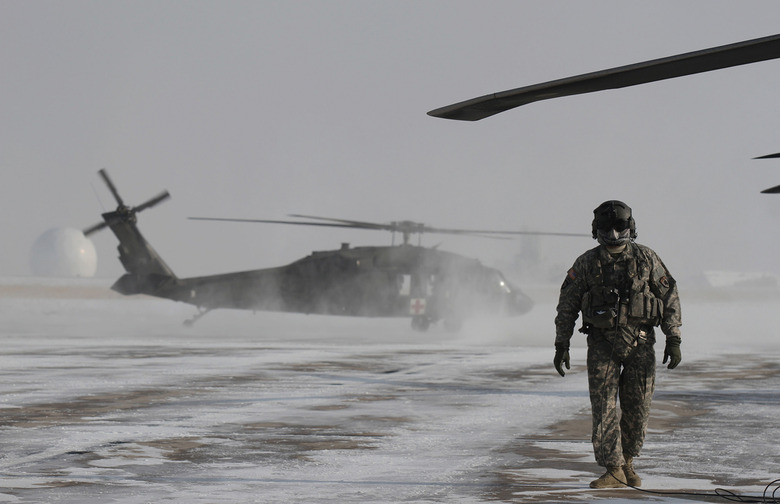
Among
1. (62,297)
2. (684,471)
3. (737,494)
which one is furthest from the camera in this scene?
(62,297)

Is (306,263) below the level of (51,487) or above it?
above

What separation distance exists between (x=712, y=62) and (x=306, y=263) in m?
25.4

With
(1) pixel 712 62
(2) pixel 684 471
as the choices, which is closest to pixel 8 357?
(2) pixel 684 471

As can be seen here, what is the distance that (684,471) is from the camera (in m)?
7.30

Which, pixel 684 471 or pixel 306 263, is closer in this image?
pixel 684 471

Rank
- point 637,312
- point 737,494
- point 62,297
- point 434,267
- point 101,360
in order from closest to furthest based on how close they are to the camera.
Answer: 1. point 737,494
2. point 637,312
3. point 101,360
4. point 434,267
5. point 62,297

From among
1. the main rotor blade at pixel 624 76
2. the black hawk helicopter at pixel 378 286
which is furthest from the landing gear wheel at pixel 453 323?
the main rotor blade at pixel 624 76

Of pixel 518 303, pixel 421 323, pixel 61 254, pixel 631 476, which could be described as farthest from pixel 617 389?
pixel 61 254

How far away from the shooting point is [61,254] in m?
107

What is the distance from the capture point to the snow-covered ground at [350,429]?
6.66 metres

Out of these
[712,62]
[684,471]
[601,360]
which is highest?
[712,62]

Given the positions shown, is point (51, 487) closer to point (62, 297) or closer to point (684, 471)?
point (684, 471)

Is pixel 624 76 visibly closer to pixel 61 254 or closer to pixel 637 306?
pixel 637 306

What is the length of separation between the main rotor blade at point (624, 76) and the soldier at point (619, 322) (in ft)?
5.96
